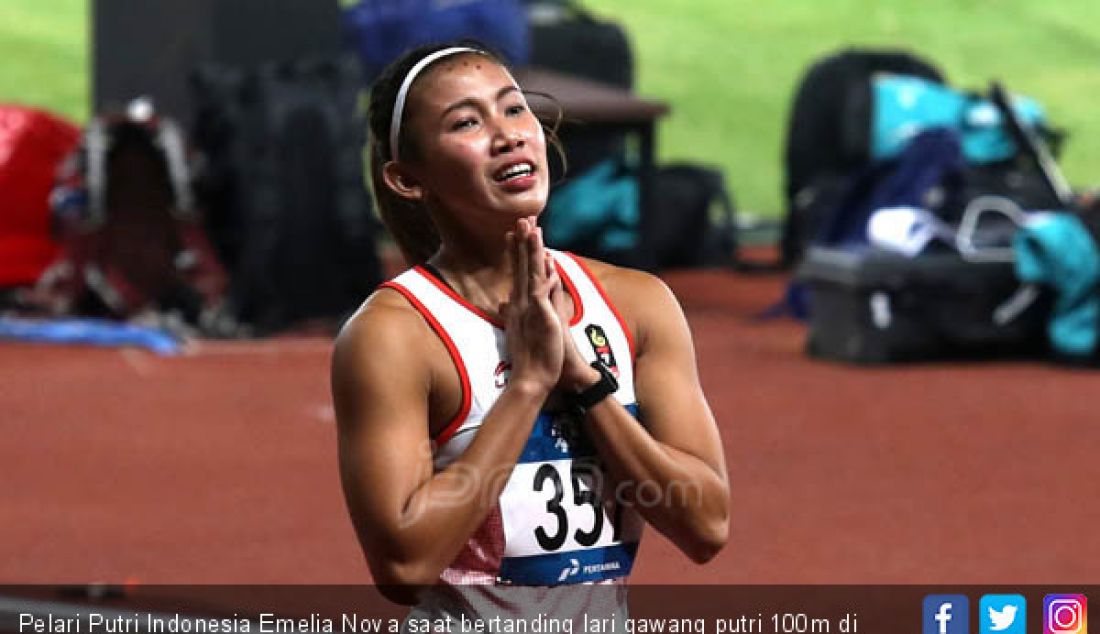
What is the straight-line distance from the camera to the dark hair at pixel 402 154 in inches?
112

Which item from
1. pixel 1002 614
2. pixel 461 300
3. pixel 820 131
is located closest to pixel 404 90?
pixel 461 300

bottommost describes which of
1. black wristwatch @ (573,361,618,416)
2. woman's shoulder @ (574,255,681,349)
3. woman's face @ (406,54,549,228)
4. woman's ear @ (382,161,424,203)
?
black wristwatch @ (573,361,618,416)

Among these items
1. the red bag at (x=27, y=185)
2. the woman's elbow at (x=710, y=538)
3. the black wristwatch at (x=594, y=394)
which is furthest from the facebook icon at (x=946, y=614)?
the red bag at (x=27, y=185)

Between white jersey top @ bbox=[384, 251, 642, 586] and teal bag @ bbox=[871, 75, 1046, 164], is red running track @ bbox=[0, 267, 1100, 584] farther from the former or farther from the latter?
white jersey top @ bbox=[384, 251, 642, 586]

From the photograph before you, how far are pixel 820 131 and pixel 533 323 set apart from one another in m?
13.0

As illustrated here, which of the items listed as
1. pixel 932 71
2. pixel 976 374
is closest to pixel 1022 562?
pixel 976 374

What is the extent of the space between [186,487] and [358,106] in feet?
16.6

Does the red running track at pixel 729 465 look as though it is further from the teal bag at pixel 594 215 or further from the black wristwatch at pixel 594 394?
the black wristwatch at pixel 594 394

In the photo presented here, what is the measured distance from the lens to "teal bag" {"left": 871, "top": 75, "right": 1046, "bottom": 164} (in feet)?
40.0

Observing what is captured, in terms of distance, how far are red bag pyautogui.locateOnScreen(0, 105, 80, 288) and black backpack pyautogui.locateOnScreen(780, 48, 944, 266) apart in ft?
15.9

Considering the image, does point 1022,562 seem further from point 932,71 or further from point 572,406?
point 932,71

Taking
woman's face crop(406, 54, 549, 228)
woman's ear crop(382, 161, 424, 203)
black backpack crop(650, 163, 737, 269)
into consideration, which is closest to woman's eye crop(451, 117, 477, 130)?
woman's face crop(406, 54, 549, 228)

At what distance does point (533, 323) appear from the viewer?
103 inches

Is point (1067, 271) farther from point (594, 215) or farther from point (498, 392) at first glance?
point (498, 392)
